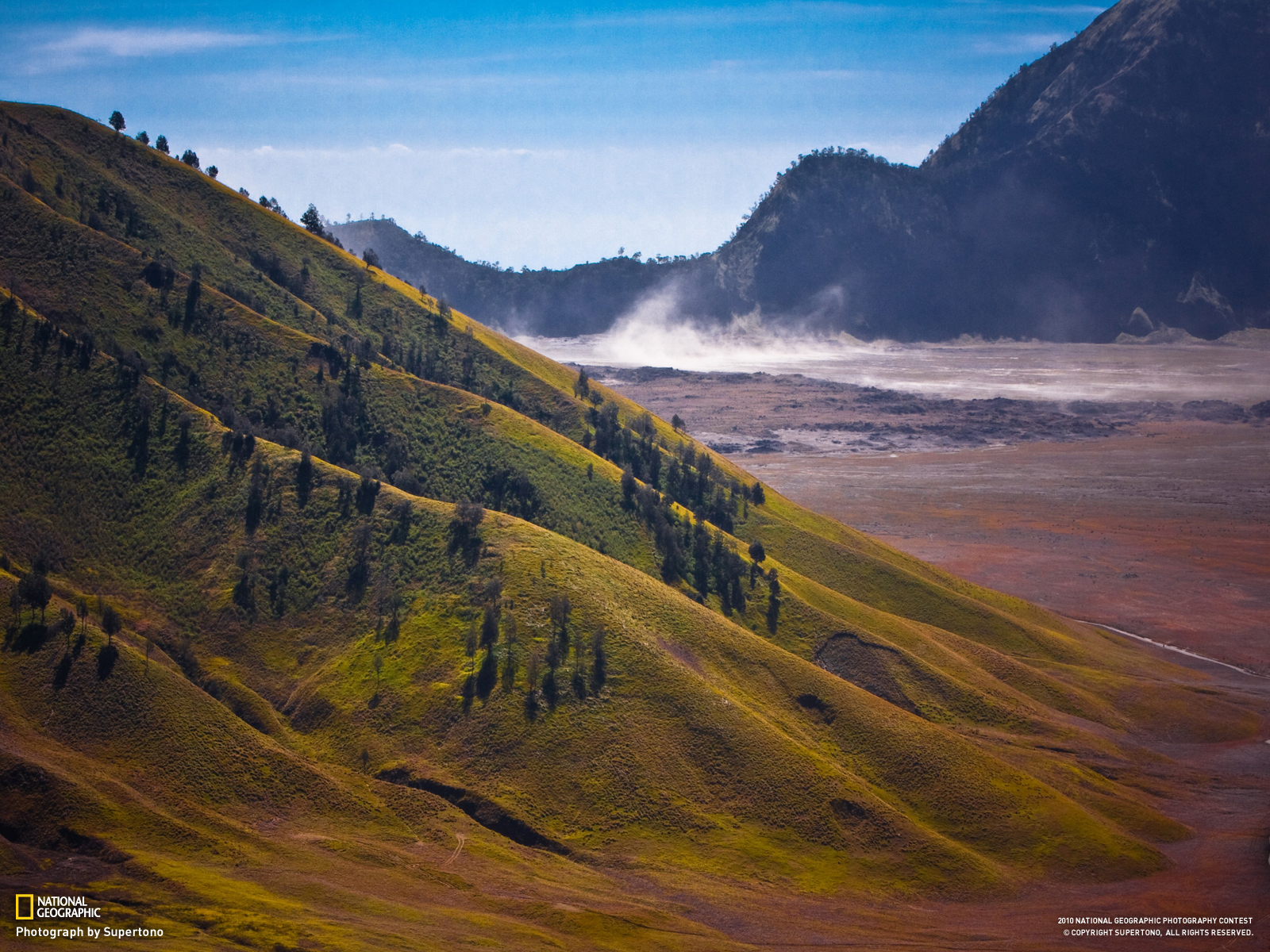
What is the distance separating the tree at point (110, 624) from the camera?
70.4 m

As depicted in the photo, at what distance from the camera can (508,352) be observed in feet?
505

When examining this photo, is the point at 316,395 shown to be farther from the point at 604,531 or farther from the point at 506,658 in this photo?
the point at 506,658

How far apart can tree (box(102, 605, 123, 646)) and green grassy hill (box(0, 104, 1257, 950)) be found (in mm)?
407

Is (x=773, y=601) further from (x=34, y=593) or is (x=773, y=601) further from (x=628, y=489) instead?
(x=34, y=593)

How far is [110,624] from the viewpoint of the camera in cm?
7112

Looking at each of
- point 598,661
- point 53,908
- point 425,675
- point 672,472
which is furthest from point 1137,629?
point 53,908

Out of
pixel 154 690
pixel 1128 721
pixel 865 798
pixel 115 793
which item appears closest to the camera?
pixel 115 793

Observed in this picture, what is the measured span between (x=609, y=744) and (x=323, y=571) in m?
30.9

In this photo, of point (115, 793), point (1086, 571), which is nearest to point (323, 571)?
point (115, 793)

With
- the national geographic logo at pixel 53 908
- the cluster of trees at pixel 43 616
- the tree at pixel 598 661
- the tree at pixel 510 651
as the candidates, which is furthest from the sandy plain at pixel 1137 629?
the cluster of trees at pixel 43 616

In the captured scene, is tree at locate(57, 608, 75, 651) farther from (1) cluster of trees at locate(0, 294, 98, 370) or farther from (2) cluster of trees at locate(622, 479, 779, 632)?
(2) cluster of trees at locate(622, 479, 779, 632)

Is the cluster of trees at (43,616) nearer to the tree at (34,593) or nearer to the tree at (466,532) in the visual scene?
the tree at (34,593)

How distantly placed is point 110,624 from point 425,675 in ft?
77.4

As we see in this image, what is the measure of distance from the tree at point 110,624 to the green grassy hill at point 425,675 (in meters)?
0.41
